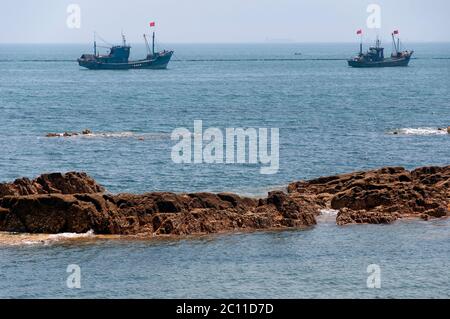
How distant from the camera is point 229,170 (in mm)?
74500

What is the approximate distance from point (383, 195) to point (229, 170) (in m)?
19.5

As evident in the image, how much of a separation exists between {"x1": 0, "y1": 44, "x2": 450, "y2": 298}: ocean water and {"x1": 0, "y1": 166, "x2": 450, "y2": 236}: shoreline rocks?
56.7 inches

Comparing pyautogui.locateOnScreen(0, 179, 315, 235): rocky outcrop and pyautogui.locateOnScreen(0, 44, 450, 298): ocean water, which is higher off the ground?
pyautogui.locateOnScreen(0, 179, 315, 235): rocky outcrop

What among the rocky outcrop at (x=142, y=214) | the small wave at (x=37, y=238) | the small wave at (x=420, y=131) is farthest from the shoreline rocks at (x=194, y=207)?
the small wave at (x=420, y=131)

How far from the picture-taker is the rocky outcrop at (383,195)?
5553 cm

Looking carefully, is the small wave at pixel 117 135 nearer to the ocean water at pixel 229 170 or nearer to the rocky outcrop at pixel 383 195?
the ocean water at pixel 229 170

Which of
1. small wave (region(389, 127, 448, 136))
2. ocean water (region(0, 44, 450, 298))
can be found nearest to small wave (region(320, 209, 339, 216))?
ocean water (region(0, 44, 450, 298))

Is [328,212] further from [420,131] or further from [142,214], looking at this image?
[420,131]

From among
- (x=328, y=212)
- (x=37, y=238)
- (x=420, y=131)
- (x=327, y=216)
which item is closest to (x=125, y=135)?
(x=420, y=131)

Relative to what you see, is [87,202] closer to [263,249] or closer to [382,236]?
[263,249]

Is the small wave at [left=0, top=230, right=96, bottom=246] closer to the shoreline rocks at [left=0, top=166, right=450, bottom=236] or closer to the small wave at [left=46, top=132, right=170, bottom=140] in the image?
the shoreline rocks at [left=0, top=166, right=450, bottom=236]

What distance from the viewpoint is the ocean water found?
43656 mm

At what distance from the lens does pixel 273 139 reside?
96.0 metres
